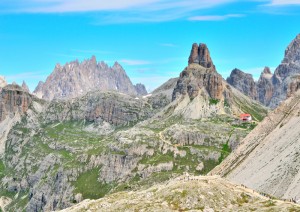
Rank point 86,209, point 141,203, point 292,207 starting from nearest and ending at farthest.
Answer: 1. point 292,207
2. point 141,203
3. point 86,209

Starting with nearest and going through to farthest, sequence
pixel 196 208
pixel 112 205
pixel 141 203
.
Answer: pixel 196 208
pixel 141 203
pixel 112 205

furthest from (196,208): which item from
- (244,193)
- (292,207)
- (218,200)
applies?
(292,207)

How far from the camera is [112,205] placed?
597 ft

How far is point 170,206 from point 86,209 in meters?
50.2

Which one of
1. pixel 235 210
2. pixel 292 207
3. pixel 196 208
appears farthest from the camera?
pixel 196 208

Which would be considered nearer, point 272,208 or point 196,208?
point 272,208

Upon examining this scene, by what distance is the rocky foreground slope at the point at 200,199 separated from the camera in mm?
151250

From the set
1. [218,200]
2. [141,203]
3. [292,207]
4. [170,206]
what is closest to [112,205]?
[141,203]

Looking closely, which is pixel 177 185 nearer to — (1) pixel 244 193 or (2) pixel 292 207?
(1) pixel 244 193

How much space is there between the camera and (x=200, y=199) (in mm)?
159250

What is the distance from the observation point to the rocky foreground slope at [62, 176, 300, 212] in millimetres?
151250

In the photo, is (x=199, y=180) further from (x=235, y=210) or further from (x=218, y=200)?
(x=235, y=210)

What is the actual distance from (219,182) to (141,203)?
30.1 metres

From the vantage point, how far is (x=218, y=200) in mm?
157500
